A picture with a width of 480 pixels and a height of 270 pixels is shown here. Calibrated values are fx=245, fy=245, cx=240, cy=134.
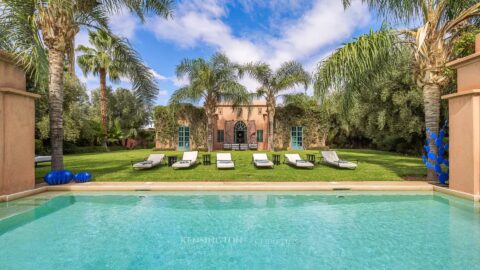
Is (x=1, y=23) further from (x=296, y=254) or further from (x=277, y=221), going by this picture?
(x=296, y=254)

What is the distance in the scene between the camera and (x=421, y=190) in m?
7.88

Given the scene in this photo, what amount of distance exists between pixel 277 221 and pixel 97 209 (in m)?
4.57

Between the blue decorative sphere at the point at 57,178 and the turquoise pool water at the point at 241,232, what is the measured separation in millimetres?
1243

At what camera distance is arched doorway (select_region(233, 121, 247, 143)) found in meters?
24.8

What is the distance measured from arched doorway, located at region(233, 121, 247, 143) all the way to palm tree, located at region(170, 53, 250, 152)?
227 inches

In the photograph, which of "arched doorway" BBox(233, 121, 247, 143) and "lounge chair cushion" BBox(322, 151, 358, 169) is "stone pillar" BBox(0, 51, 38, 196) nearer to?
"lounge chair cushion" BBox(322, 151, 358, 169)

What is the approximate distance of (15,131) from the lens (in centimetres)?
688

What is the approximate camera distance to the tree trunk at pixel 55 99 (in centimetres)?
846

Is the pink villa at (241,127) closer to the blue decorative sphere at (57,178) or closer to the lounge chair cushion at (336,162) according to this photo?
the lounge chair cushion at (336,162)

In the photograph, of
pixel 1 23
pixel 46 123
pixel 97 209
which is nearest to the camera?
pixel 97 209

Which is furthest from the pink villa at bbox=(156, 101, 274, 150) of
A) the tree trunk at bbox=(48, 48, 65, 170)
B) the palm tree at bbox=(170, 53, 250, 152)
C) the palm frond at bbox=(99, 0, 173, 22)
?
the tree trunk at bbox=(48, 48, 65, 170)

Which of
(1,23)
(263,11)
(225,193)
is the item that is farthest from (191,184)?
(263,11)

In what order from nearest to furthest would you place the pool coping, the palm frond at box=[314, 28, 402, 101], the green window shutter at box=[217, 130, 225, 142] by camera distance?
1. the palm frond at box=[314, 28, 402, 101]
2. the pool coping
3. the green window shutter at box=[217, 130, 225, 142]

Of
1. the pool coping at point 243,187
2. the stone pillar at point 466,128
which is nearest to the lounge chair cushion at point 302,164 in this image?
the pool coping at point 243,187
